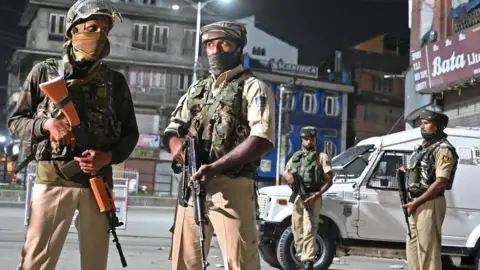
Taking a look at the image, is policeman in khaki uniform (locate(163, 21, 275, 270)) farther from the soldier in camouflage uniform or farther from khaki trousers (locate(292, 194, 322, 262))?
khaki trousers (locate(292, 194, 322, 262))

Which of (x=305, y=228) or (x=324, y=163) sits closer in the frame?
(x=305, y=228)

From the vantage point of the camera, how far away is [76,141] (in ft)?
11.4

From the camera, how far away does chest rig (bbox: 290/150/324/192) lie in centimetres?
871

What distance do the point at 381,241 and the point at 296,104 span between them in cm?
3675

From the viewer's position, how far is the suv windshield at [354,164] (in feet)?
31.1

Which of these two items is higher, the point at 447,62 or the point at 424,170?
the point at 447,62

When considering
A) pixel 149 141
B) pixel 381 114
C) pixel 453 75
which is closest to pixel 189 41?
pixel 149 141

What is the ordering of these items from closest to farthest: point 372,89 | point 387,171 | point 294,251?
point 294,251
point 387,171
point 372,89

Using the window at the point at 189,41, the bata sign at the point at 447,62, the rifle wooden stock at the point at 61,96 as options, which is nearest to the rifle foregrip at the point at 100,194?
the rifle wooden stock at the point at 61,96

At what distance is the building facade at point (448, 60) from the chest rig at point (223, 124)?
36.3ft

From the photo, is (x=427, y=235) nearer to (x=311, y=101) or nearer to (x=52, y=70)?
Answer: (x=52, y=70)

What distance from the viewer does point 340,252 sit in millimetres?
9242

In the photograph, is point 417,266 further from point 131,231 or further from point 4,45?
point 4,45

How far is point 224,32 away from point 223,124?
1.84 ft
